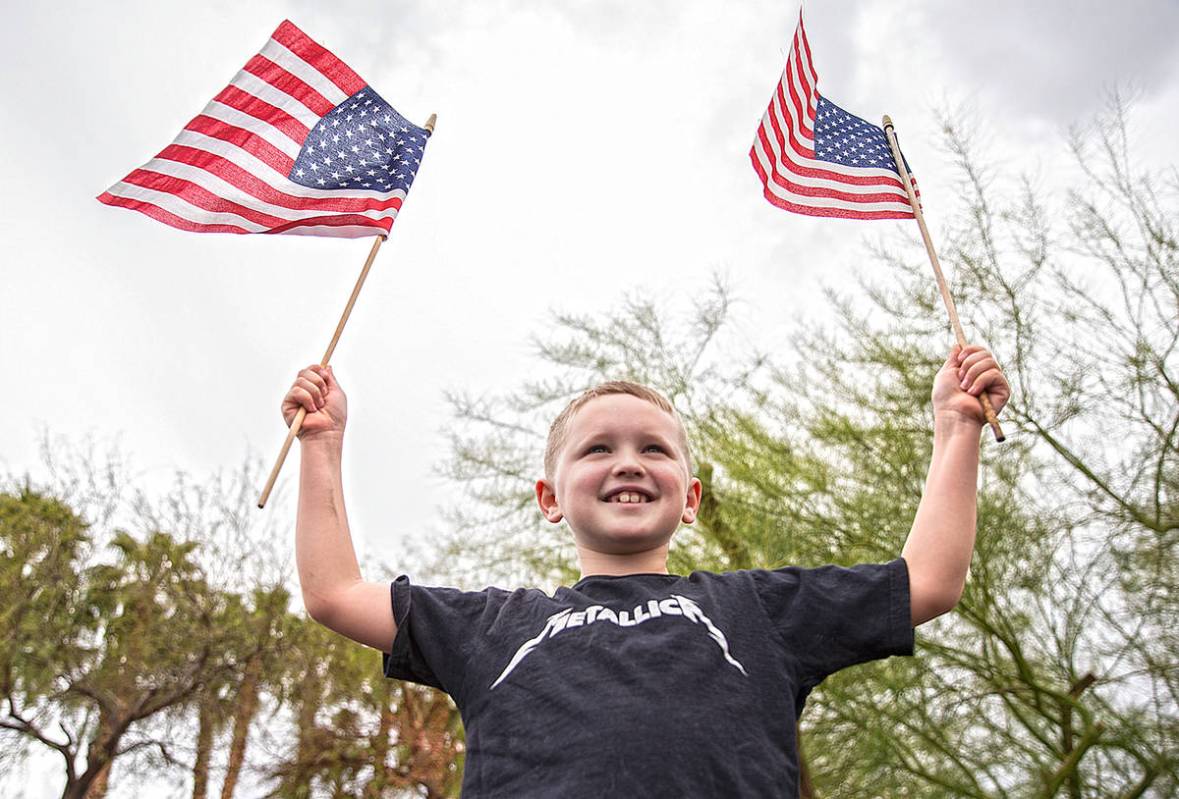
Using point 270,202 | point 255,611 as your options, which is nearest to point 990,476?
point 270,202

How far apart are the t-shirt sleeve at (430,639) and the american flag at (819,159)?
2221 mm

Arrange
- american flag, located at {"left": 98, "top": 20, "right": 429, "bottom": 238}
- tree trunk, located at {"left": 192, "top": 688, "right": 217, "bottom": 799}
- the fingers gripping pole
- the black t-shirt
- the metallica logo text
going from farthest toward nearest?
tree trunk, located at {"left": 192, "top": 688, "right": 217, "bottom": 799} → american flag, located at {"left": 98, "top": 20, "right": 429, "bottom": 238} → the fingers gripping pole → the metallica logo text → the black t-shirt

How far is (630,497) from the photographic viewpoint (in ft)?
6.51

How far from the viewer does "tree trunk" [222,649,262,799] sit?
15438 millimetres

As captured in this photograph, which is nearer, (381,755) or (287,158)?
(287,158)

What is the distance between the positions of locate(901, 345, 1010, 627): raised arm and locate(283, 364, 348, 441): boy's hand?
3.91 ft

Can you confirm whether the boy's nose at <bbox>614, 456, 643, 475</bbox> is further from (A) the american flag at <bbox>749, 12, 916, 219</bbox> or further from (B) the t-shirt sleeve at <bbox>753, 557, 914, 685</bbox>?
(A) the american flag at <bbox>749, 12, 916, 219</bbox>

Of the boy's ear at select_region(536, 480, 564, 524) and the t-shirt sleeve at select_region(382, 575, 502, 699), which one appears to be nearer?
the t-shirt sleeve at select_region(382, 575, 502, 699)

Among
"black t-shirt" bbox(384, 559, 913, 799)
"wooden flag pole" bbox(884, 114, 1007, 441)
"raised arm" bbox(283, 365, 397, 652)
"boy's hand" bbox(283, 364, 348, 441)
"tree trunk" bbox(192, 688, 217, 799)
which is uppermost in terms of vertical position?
"tree trunk" bbox(192, 688, 217, 799)

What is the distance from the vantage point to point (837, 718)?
28.9 feet

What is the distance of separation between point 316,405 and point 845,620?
1162 mm

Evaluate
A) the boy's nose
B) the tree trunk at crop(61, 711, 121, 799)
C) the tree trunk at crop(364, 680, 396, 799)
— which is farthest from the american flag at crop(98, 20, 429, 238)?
the tree trunk at crop(364, 680, 396, 799)

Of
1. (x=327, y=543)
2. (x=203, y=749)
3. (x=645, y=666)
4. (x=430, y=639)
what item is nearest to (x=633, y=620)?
(x=645, y=666)

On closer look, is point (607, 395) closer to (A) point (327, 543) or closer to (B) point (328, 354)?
(A) point (327, 543)
